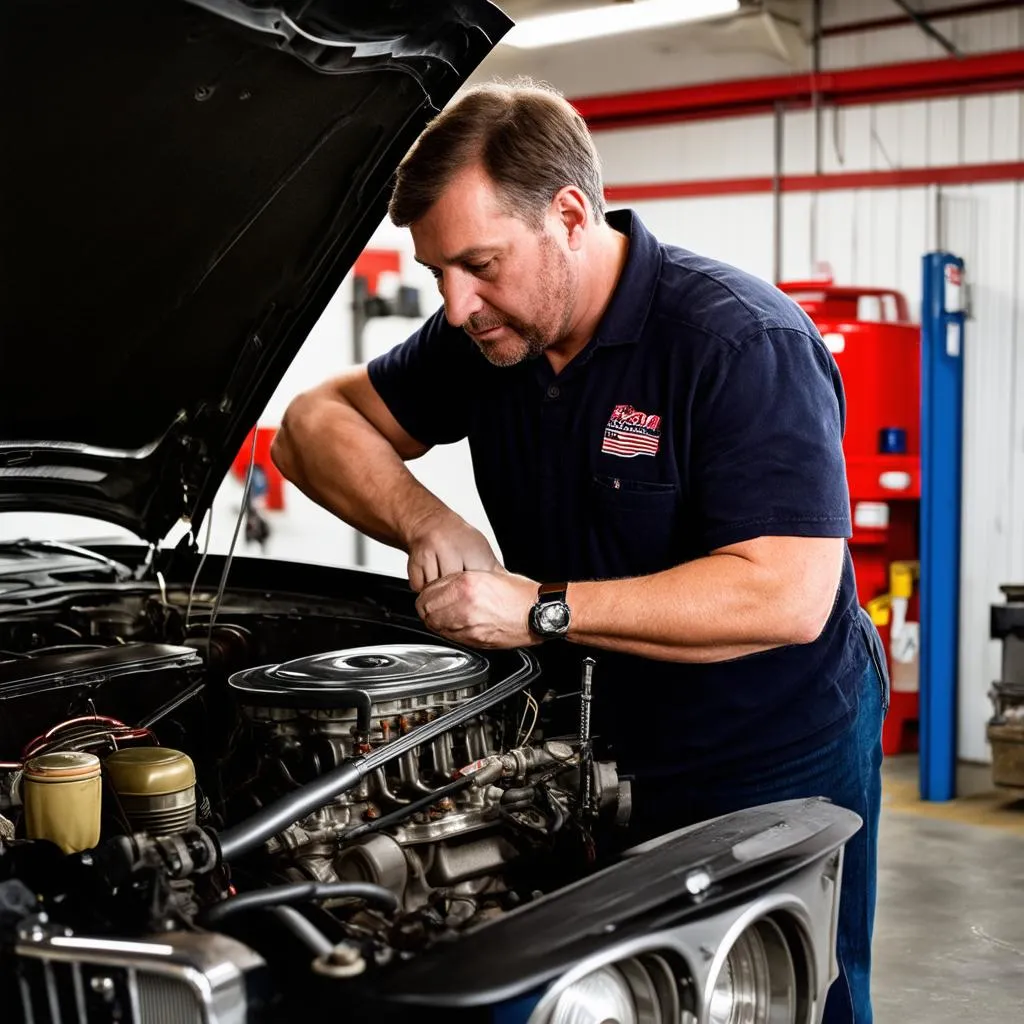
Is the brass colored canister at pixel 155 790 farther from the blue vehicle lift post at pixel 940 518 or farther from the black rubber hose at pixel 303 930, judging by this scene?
the blue vehicle lift post at pixel 940 518

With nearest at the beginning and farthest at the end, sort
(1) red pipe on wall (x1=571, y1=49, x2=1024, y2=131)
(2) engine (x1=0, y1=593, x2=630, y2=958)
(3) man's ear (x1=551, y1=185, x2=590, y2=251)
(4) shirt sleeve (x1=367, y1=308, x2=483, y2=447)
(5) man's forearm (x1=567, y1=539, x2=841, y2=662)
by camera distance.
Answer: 1. (2) engine (x1=0, y1=593, x2=630, y2=958)
2. (5) man's forearm (x1=567, y1=539, x2=841, y2=662)
3. (3) man's ear (x1=551, y1=185, x2=590, y2=251)
4. (4) shirt sleeve (x1=367, y1=308, x2=483, y2=447)
5. (1) red pipe on wall (x1=571, y1=49, x2=1024, y2=131)

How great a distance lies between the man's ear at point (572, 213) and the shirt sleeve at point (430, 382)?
14.4 inches

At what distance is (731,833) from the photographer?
1481mm

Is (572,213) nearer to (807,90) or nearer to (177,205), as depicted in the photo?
(177,205)

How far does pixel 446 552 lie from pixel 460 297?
0.37 meters

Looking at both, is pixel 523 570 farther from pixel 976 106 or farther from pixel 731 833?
pixel 976 106

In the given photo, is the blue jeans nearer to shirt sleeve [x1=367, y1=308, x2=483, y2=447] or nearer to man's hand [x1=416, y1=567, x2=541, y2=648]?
man's hand [x1=416, y1=567, x2=541, y2=648]

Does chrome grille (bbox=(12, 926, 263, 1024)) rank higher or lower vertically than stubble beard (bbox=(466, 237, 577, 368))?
lower

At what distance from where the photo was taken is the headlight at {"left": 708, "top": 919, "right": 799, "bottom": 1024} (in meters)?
1.45

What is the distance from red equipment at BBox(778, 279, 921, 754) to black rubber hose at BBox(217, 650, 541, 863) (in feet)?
14.3

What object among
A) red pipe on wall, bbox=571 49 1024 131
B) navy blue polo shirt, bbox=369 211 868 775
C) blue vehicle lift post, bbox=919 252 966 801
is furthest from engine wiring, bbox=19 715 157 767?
red pipe on wall, bbox=571 49 1024 131

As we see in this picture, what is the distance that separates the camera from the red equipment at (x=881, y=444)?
5832mm

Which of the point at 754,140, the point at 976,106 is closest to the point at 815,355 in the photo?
the point at 976,106

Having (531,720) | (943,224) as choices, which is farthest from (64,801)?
(943,224)
